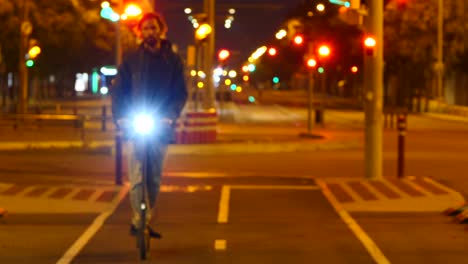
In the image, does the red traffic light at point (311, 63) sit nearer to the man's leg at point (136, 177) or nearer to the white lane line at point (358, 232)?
the white lane line at point (358, 232)

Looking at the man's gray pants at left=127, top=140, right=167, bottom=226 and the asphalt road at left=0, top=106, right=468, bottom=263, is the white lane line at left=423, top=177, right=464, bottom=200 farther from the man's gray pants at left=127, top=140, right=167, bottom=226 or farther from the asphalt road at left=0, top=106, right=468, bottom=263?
the man's gray pants at left=127, top=140, right=167, bottom=226

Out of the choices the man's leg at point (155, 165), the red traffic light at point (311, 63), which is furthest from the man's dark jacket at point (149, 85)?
the red traffic light at point (311, 63)

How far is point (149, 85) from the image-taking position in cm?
880

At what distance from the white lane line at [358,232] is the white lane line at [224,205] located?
1471 mm

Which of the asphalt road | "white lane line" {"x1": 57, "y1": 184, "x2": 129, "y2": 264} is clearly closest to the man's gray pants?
the asphalt road

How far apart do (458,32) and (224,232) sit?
48.4m

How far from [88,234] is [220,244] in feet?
5.27

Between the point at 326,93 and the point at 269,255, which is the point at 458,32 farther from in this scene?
the point at 326,93

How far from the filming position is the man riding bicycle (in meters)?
8.75

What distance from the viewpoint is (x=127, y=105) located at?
882 centimetres

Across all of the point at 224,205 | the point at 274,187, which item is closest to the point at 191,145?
the point at 274,187

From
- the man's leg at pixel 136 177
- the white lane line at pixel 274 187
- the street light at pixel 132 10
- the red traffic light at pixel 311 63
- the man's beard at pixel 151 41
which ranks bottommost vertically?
the white lane line at pixel 274 187

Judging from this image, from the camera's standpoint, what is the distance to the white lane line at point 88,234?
9.23m

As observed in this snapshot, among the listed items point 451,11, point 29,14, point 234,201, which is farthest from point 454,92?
point 234,201
